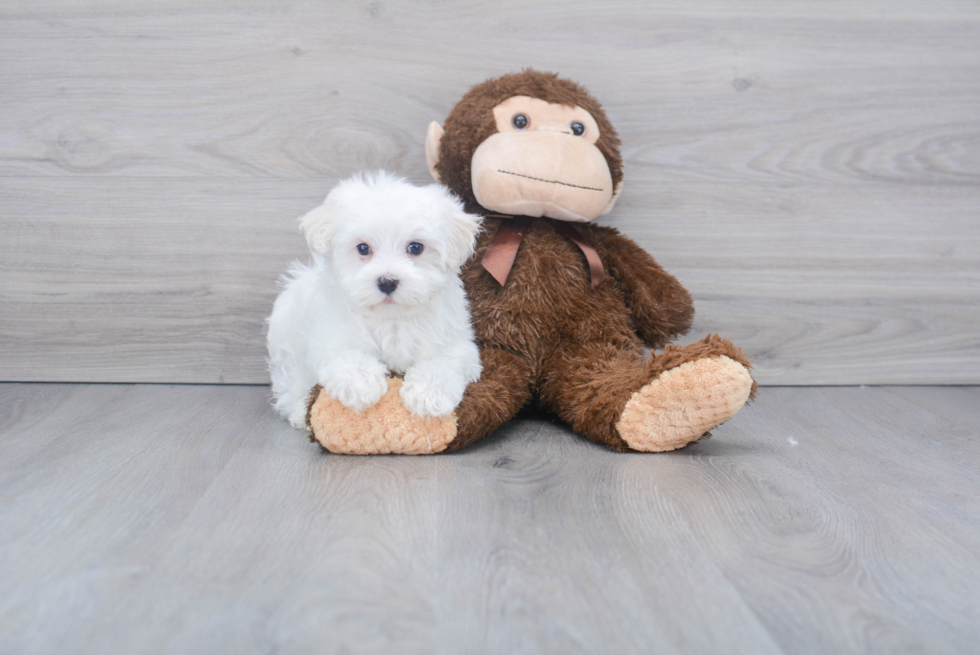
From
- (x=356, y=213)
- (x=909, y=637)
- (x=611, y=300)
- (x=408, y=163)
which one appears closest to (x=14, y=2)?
(x=408, y=163)

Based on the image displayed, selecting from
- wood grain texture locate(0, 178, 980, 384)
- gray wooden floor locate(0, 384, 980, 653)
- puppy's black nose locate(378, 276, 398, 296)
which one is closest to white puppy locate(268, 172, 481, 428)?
puppy's black nose locate(378, 276, 398, 296)

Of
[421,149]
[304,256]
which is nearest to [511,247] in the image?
[421,149]

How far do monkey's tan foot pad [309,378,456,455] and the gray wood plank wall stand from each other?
20.0 inches

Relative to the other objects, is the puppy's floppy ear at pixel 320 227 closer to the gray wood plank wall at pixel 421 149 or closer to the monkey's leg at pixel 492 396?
the monkey's leg at pixel 492 396

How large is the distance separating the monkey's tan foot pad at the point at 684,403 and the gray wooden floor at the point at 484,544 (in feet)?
0.11

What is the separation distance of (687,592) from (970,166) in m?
1.26

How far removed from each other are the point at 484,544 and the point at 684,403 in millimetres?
368

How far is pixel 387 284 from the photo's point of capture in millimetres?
914

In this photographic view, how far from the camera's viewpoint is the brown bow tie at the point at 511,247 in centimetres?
115

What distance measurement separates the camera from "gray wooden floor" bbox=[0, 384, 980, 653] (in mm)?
582

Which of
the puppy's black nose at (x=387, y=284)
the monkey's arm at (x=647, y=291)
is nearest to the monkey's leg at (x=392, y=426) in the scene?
the puppy's black nose at (x=387, y=284)

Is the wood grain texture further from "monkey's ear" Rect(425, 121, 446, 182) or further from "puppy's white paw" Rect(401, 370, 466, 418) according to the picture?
"puppy's white paw" Rect(401, 370, 466, 418)

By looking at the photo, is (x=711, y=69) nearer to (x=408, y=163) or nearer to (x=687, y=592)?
(x=408, y=163)

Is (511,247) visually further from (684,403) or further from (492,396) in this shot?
(684,403)
